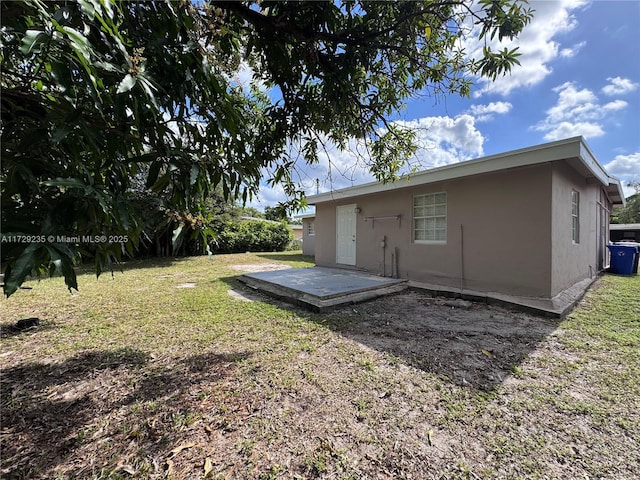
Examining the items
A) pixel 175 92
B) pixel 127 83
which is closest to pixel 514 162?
pixel 175 92

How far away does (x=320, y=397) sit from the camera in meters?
2.40

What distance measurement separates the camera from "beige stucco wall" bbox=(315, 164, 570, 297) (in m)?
5.24

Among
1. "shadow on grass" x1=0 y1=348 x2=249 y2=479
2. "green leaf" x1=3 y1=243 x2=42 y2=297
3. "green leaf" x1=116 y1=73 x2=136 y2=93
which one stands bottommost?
"shadow on grass" x1=0 y1=348 x2=249 y2=479

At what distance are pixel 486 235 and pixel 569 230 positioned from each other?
1.93 meters

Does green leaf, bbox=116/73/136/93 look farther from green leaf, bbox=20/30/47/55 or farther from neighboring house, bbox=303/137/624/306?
neighboring house, bbox=303/137/624/306

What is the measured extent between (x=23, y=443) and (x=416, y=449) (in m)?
2.69

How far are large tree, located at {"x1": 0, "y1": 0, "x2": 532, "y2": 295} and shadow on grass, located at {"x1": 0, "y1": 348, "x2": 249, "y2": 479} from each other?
48.9 inches

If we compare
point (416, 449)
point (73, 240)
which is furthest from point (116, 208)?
point (416, 449)

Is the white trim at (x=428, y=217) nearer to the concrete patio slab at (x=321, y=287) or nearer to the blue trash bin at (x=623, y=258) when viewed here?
the concrete patio slab at (x=321, y=287)

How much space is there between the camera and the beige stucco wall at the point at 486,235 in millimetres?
5242

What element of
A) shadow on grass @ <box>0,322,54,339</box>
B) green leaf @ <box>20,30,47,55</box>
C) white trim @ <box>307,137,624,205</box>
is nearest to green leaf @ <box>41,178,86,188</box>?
green leaf @ <box>20,30,47,55</box>

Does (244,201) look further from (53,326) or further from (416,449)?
(53,326)

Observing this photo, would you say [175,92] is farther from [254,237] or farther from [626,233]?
[626,233]

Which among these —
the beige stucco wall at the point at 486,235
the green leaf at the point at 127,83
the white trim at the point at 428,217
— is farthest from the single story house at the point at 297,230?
the green leaf at the point at 127,83
